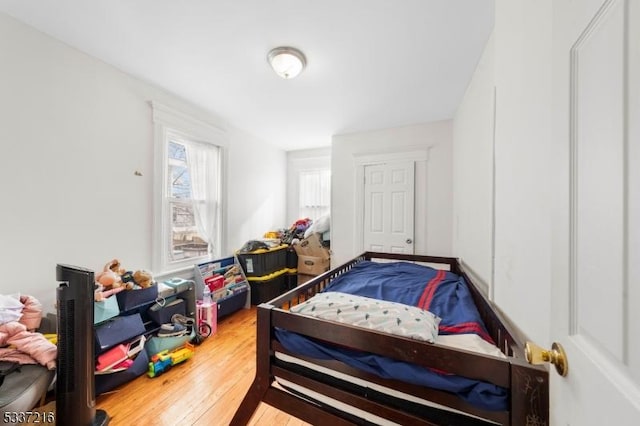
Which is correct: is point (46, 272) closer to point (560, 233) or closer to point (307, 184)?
point (560, 233)

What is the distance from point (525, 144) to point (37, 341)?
2574 mm

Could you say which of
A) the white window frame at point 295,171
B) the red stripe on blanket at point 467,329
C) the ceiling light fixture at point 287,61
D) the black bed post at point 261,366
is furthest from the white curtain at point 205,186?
the red stripe on blanket at point 467,329

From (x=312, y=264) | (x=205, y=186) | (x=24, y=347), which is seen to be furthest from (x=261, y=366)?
(x=312, y=264)

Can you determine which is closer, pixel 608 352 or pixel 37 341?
pixel 608 352

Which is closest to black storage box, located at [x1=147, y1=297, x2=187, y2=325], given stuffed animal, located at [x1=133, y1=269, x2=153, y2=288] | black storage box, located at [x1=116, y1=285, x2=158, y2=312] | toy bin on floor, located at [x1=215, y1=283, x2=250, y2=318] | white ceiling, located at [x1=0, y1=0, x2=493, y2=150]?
black storage box, located at [x1=116, y1=285, x2=158, y2=312]

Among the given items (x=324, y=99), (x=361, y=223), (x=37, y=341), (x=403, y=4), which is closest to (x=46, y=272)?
(x=37, y=341)

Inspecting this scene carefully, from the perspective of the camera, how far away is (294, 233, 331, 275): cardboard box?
361cm

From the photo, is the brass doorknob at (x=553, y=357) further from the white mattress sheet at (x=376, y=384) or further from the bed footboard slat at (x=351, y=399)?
the bed footboard slat at (x=351, y=399)

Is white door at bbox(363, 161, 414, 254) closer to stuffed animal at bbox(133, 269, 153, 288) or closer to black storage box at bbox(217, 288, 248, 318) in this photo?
black storage box at bbox(217, 288, 248, 318)

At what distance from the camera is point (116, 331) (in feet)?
5.55

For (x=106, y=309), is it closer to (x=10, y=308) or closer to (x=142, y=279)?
(x=142, y=279)

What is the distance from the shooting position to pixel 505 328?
3.41 ft

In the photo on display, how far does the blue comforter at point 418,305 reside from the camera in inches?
29.7

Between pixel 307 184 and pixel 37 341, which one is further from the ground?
pixel 307 184
